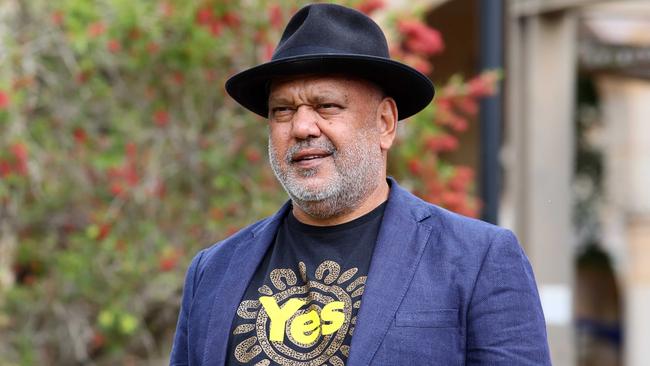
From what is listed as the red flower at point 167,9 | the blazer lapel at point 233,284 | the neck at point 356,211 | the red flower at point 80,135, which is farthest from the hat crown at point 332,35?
the red flower at point 80,135

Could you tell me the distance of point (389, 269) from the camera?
9.21 ft

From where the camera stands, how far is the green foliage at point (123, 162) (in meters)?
5.89

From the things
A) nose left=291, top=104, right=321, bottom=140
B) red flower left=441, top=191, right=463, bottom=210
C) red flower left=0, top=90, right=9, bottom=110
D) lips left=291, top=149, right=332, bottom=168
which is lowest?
red flower left=441, top=191, right=463, bottom=210

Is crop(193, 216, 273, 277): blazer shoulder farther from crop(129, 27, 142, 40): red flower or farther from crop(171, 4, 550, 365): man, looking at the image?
crop(129, 27, 142, 40): red flower

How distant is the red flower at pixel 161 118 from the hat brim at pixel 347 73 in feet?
9.48

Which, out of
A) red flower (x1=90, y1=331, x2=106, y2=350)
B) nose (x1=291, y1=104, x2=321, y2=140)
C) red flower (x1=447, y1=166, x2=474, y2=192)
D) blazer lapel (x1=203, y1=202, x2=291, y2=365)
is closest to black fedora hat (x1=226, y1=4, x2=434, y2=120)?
nose (x1=291, y1=104, x2=321, y2=140)

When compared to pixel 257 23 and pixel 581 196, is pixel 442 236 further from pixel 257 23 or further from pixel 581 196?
pixel 581 196

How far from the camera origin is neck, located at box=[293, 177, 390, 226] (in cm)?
300

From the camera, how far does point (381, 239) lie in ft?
9.46

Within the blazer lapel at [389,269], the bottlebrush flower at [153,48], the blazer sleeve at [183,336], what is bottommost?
the blazer sleeve at [183,336]

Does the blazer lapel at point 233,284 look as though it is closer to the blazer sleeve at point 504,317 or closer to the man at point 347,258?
the man at point 347,258

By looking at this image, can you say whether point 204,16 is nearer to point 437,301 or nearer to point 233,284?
point 233,284

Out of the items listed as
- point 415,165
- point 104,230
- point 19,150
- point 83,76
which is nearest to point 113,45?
point 83,76

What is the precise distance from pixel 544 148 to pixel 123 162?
120 inches
